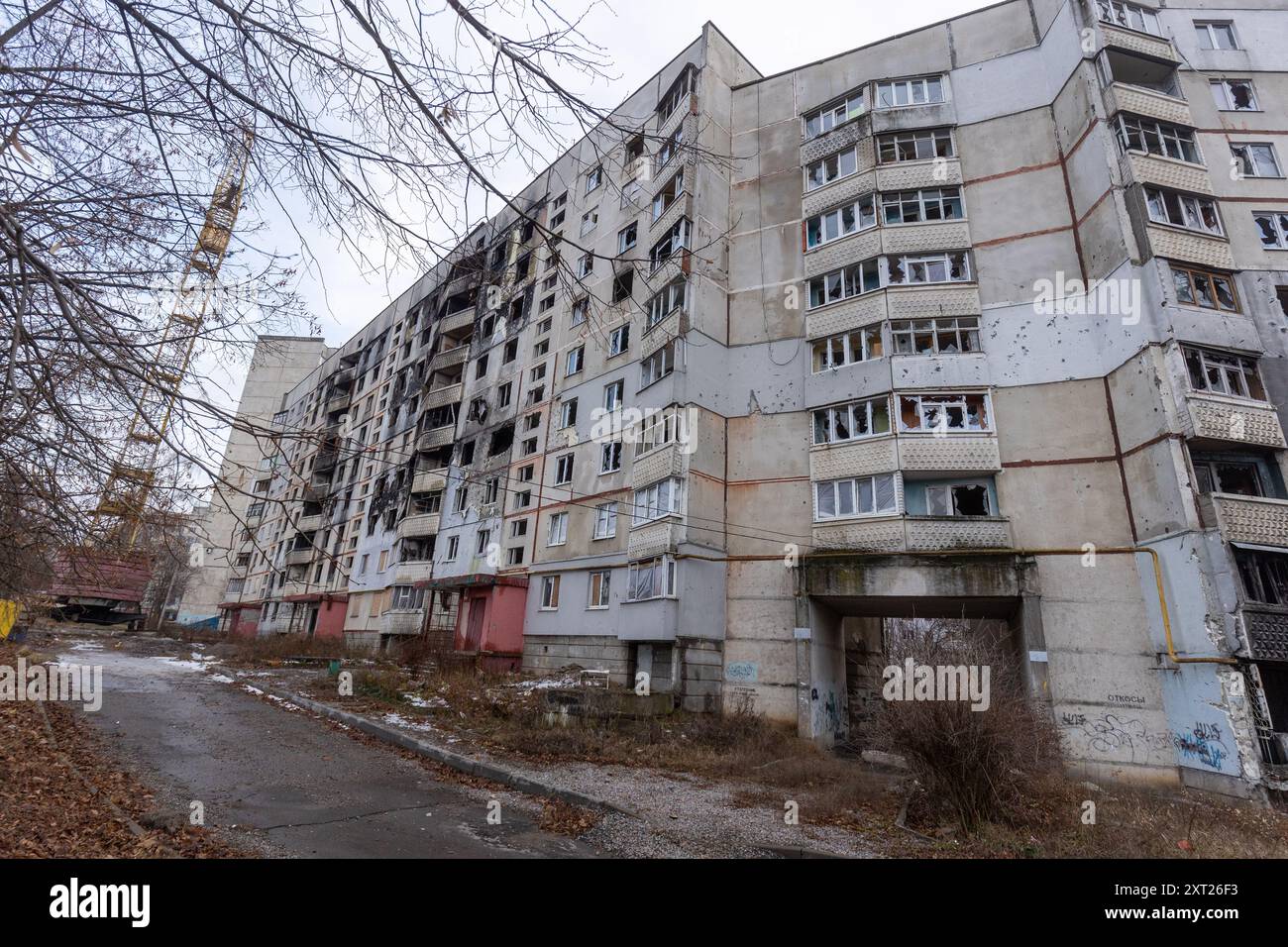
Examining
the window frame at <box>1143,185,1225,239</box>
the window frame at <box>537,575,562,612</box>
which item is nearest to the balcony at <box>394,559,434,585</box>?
the window frame at <box>537,575,562,612</box>

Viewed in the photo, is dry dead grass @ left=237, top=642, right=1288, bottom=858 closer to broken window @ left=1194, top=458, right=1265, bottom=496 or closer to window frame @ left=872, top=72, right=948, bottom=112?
broken window @ left=1194, top=458, right=1265, bottom=496

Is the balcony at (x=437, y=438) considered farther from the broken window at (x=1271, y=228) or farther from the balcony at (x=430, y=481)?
the broken window at (x=1271, y=228)

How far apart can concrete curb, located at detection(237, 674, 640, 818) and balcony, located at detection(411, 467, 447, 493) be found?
19.7m

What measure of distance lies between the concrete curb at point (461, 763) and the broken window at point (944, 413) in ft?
47.5

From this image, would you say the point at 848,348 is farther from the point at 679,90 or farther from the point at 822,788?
the point at 679,90

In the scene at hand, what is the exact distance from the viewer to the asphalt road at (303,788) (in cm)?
619

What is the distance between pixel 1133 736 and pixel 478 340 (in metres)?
34.7

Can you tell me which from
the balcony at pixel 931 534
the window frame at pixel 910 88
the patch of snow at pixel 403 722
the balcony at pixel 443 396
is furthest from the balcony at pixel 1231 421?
the balcony at pixel 443 396

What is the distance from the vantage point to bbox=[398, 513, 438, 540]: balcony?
1307 inches

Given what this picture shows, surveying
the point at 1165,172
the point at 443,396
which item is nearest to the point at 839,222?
the point at 1165,172

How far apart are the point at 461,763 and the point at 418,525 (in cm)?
2555

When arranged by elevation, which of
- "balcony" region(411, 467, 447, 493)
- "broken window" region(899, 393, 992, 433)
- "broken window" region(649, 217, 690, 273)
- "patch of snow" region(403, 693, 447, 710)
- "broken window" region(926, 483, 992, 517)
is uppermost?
"broken window" region(649, 217, 690, 273)
